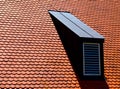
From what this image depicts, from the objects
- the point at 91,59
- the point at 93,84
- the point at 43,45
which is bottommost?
the point at 93,84

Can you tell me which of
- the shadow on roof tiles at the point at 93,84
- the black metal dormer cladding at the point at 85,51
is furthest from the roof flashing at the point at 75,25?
the shadow on roof tiles at the point at 93,84

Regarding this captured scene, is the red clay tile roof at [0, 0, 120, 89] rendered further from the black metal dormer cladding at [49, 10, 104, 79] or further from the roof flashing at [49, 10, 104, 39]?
the roof flashing at [49, 10, 104, 39]

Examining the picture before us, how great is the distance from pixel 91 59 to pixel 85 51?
363 mm

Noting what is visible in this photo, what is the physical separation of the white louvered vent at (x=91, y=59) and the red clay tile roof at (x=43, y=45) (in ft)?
1.41

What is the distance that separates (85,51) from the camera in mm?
12820

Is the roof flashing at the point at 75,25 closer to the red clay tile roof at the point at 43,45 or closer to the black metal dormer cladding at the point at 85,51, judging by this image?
the black metal dormer cladding at the point at 85,51

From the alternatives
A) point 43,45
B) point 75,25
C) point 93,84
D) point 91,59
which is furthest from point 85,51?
point 43,45

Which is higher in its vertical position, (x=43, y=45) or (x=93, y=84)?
(x=43, y=45)

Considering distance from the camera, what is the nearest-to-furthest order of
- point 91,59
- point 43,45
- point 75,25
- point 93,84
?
point 93,84 < point 91,59 < point 43,45 < point 75,25

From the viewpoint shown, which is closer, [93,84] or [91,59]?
[93,84]

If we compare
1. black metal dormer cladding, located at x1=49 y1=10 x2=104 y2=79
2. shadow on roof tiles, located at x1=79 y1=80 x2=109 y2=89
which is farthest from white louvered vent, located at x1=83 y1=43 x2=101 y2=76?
shadow on roof tiles, located at x1=79 y1=80 x2=109 y2=89

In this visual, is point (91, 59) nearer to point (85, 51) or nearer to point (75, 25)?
point (85, 51)

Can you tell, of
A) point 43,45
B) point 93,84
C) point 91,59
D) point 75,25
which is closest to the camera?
point 93,84

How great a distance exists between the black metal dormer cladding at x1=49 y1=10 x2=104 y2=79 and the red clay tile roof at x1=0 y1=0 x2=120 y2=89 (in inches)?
10.4
